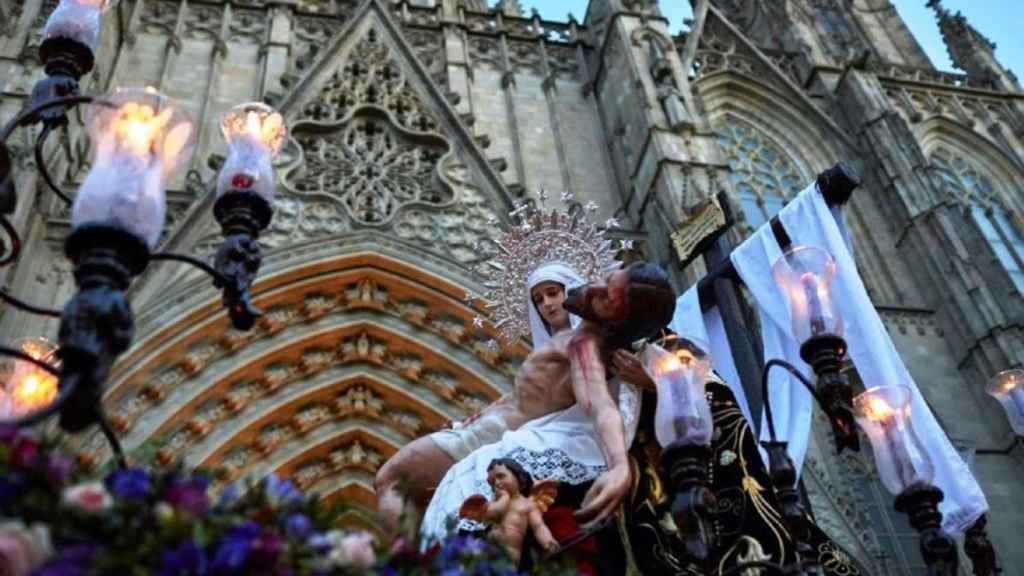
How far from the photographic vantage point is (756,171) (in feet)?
49.3

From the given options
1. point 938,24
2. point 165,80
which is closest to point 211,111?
point 165,80

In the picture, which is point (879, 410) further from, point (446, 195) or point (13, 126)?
point (446, 195)

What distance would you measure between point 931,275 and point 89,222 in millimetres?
12429

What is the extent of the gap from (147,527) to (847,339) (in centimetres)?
371

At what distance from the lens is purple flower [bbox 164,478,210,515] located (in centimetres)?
180

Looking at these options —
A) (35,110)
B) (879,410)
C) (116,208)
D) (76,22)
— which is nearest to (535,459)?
(116,208)

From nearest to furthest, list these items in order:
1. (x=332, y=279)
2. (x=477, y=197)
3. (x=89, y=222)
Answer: (x=89, y=222), (x=332, y=279), (x=477, y=197)

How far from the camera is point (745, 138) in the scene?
50.9ft

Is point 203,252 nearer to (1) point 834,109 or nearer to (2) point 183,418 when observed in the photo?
(2) point 183,418

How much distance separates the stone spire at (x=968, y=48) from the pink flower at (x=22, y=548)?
19.3 m

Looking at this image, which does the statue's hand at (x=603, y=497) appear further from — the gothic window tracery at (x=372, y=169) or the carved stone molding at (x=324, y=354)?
the gothic window tracery at (x=372, y=169)

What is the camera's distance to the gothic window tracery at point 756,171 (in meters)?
14.4

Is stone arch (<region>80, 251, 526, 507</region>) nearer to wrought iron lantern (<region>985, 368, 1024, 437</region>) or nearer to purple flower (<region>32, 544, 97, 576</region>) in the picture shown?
wrought iron lantern (<region>985, 368, 1024, 437</region>)

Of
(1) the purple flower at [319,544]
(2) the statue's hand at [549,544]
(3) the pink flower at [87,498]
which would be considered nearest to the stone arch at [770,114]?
(2) the statue's hand at [549,544]
